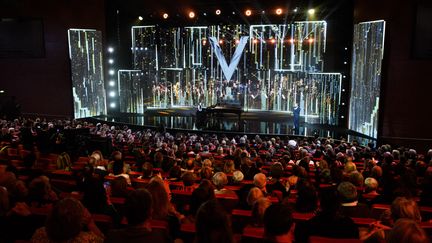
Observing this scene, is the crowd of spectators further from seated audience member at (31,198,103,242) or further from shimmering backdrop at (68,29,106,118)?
shimmering backdrop at (68,29,106,118)

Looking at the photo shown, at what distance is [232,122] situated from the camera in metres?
14.7

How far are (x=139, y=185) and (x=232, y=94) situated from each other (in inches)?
511

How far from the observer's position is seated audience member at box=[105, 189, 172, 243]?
6.82ft

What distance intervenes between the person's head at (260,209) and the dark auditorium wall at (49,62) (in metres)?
13.8

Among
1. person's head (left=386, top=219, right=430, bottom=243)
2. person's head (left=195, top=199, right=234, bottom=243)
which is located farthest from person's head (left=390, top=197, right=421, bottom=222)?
person's head (left=195, top=199, right=234, bottom=243)

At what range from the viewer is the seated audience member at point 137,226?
81.9 inches

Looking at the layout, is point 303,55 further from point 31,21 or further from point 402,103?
point 31,21

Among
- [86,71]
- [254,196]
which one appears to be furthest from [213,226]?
[86,71]

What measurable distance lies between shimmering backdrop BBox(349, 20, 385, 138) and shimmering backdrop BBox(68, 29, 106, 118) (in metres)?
10.2

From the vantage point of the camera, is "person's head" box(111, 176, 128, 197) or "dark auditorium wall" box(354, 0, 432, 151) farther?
"dark auditorium wall" box(354, 0, 432, 151)

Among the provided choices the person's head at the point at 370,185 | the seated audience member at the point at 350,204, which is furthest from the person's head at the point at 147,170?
the person's head at the point at 370,185

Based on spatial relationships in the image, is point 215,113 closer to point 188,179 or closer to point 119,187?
point 188,179

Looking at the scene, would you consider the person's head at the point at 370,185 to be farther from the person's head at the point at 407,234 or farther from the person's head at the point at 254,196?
the person's head at the point at 407,234

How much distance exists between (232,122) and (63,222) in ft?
41.4
